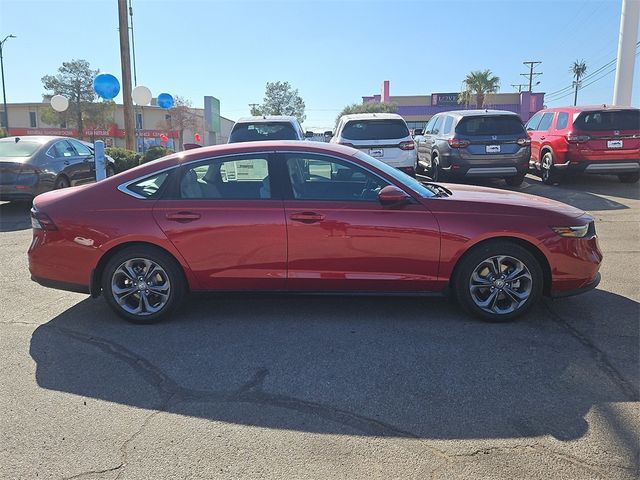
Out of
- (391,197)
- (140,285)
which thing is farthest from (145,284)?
(391,197)

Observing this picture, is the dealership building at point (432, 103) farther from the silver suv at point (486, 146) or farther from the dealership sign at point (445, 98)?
the silver suv at point (486, 146)

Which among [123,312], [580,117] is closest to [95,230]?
[123,312]

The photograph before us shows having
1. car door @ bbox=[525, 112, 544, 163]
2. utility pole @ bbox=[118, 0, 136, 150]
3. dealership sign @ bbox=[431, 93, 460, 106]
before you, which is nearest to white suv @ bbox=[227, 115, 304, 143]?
car door @ bbox=[525, 112, 544, 163]

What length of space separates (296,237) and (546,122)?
34.5ft

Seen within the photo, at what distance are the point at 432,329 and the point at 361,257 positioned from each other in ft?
2.80

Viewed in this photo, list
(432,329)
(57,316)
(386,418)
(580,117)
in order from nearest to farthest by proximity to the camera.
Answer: (386,418) < (432,329) < (57,316) < (580,117)

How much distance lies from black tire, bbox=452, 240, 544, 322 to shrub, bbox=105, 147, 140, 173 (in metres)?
13.1

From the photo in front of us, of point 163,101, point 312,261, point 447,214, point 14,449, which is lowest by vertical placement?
point 14,449

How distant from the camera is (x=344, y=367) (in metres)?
3.74

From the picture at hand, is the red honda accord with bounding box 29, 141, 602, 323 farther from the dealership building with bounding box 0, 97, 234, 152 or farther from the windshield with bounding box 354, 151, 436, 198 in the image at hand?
the dealership building with bounding box 0, 97, 234, 152

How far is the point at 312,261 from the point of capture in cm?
447

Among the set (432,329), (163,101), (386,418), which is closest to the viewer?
(386,418)

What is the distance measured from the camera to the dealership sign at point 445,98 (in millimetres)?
64562

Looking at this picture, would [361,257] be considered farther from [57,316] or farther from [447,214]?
[57,316]
